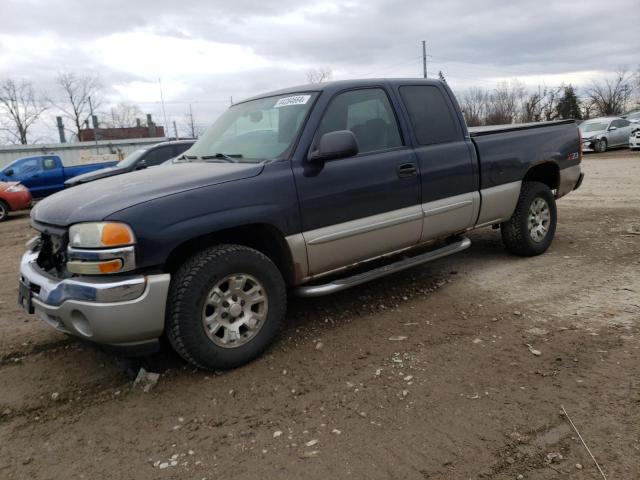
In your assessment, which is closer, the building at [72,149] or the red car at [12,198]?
the red car at [12,198]

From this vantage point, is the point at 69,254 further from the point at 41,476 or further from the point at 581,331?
the point at 581,331

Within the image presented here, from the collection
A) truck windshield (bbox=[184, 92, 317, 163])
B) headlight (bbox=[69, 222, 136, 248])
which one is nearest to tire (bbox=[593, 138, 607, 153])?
truck windshield (bbox=[184, 92, 317, 163])

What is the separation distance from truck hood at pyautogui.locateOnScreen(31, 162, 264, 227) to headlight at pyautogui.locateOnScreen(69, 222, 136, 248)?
5 cm

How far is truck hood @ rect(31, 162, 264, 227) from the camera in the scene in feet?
9.57

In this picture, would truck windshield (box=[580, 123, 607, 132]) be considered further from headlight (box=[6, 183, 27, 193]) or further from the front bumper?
the front bumper

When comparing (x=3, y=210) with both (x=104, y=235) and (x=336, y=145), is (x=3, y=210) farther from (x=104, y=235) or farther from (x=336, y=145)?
(x=336, y=145)

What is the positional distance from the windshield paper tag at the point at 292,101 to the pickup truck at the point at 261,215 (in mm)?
12

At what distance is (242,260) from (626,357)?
2564 mm

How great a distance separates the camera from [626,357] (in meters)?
3.13

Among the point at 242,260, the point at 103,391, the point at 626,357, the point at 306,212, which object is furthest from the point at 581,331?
the point at 103,391

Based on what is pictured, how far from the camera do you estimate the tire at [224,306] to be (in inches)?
118

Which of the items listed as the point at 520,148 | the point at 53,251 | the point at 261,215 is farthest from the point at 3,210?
the point at 520,148

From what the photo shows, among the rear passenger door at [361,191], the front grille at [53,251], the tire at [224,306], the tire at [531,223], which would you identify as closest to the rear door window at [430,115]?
the rear passenger door at [361,191]

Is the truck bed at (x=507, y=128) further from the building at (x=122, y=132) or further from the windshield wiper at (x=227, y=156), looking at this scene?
the building at (x=122, y=132)
